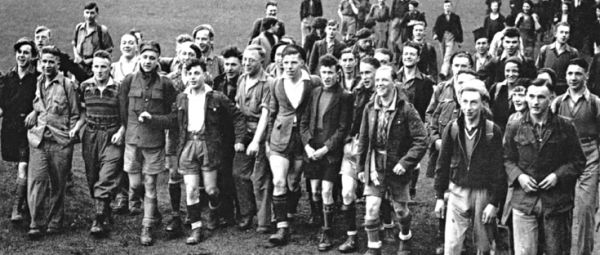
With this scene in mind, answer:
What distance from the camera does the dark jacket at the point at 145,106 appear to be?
28.6ft

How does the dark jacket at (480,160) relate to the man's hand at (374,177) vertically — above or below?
above

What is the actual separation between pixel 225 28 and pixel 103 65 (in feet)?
41.1

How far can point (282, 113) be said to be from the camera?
8.69 metres

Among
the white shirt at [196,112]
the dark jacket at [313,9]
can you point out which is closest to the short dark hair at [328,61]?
the white shirt at [196,112]

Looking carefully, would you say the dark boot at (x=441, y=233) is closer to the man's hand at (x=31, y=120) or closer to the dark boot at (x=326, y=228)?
the dark boot at (x=326, y=228)

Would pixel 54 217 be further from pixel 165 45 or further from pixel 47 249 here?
pixel 165 45

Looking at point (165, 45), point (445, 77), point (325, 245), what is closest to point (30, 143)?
point (325, 245)

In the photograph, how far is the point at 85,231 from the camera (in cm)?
912

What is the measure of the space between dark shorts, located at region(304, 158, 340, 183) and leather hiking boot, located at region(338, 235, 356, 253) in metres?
0.67

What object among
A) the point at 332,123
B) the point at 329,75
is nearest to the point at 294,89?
the point at 329,75

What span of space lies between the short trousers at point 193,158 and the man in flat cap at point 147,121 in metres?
0.33

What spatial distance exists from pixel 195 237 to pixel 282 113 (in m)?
1.74

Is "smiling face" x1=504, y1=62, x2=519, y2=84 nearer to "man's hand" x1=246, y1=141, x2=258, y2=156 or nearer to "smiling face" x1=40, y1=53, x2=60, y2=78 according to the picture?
"man's hand" x1=246, y1=141, x2=258, y2=156

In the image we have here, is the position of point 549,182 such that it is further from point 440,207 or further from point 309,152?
point 309,152
